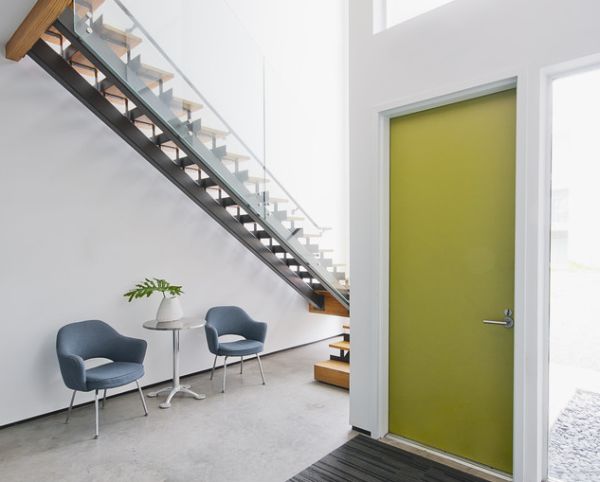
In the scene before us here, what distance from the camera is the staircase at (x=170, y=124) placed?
3.24m

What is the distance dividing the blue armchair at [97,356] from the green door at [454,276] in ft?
7.04

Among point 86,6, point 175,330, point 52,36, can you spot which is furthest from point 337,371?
point 52,36

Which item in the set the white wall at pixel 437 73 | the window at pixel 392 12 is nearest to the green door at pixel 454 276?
the white wall at pixel 437 73

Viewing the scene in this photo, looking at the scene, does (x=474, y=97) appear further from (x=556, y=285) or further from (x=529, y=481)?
(x=529, y=481)

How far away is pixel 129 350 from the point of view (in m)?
3.64

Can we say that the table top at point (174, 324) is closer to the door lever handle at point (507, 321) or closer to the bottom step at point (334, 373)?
the bottom step at point (334, 373)

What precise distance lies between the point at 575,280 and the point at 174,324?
3.16 m

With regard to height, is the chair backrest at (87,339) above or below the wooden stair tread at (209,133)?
below

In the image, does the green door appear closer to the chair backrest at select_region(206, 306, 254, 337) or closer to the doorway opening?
the doorway opening

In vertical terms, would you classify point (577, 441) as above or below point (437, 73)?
below

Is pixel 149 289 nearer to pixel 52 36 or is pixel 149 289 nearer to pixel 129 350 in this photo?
pixel 129 350

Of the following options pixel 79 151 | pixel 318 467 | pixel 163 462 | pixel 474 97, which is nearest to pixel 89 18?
pixel 79 151

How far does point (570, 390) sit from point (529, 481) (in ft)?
1.90

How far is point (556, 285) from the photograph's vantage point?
242 centimetres
